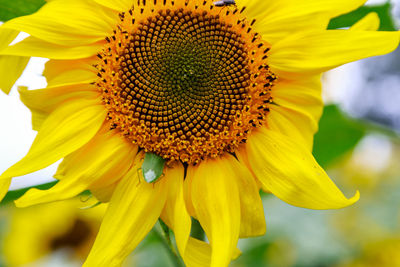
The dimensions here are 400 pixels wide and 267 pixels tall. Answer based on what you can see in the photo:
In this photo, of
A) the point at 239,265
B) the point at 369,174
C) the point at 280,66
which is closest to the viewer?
the point at 280,66

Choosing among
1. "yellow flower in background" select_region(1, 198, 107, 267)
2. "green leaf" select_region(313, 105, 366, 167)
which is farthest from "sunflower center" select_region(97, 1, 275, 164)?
"yellow flower in background" select_region(1, 198, 107, 267)

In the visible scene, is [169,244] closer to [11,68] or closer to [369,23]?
[11,68]

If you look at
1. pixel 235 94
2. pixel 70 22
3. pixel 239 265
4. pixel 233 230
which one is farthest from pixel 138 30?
pixel 239 265

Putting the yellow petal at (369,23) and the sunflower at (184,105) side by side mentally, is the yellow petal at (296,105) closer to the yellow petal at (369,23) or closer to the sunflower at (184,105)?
the sunflower at (184,105)

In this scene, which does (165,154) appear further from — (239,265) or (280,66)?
(239,265)

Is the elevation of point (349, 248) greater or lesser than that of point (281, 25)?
lesser

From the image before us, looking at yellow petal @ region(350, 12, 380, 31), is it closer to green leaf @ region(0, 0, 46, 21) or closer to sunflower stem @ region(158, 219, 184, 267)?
sunflower stem @ region(158, 219, 184, 267)

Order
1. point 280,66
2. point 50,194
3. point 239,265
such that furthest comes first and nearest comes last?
point 239,265
point 280,66
point 50,194
